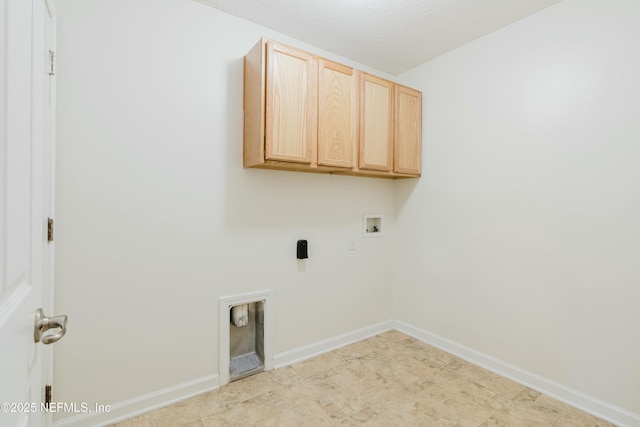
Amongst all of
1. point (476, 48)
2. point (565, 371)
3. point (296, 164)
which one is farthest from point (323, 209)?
point (565, 371)

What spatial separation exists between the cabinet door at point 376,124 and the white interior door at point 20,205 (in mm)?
1888

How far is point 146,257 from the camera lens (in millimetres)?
1807

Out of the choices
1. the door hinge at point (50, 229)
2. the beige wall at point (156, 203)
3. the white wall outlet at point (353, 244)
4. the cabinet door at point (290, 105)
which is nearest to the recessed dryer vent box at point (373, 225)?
the white wall outlet at point (353, 244)

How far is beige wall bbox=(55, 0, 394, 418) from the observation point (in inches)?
63.6

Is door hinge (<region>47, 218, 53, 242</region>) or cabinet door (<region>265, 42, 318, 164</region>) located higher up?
cabinet door (<region>265, 42, 318, 164</region>)

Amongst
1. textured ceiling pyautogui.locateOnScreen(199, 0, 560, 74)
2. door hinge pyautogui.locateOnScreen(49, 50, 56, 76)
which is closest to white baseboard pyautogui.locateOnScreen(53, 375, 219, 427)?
door hinge pyautogui.locateOnScreen(49, 50, 56, 76)

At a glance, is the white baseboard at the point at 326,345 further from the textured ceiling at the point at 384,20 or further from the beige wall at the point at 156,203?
the textured ceiling at the point at 384,20

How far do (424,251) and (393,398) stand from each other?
4.29ft

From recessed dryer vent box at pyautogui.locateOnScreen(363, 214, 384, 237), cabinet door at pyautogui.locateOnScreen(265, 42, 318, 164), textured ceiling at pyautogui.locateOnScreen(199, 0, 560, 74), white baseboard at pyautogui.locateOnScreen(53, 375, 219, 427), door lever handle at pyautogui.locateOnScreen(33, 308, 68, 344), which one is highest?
textured ceiling at pyautogui.locateOnScreen(199, 0, 560, 74)

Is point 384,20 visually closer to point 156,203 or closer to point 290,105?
point 290,105

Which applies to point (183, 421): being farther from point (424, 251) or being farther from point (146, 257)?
point (424, 251)

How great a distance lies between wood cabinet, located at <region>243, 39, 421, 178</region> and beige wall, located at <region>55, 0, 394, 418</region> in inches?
10.8

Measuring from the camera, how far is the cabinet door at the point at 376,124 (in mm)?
2318

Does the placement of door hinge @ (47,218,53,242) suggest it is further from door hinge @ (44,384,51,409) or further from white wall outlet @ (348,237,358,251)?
white wall outlet @ (348,237,358,251)
